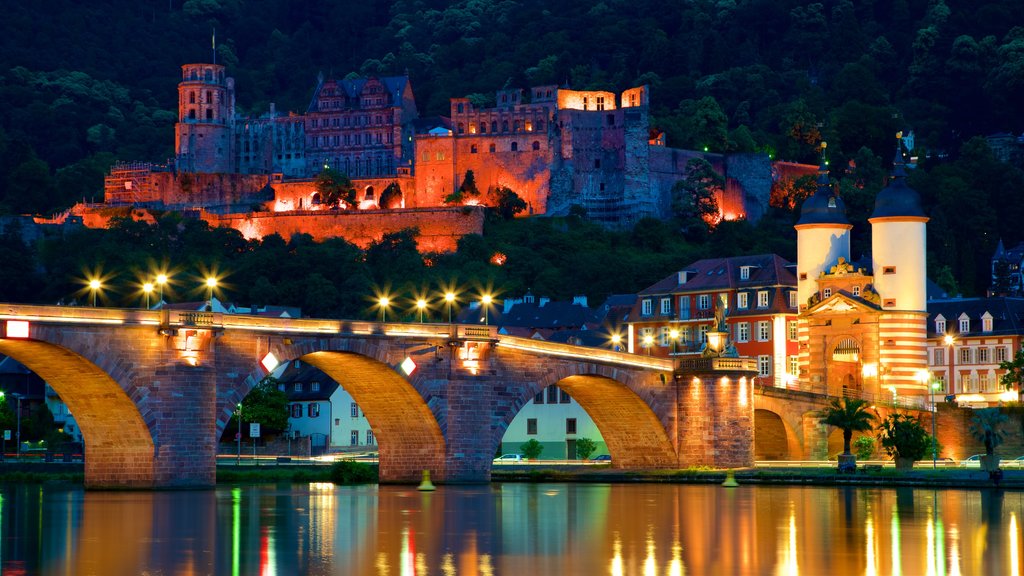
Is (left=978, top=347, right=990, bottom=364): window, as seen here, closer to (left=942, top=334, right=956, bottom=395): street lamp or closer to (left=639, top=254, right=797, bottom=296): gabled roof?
(left=942, top=334, right=956, bottom=395): street lamp

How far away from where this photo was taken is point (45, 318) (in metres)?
67.6

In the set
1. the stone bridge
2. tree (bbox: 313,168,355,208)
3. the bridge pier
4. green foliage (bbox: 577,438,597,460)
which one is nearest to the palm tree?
the bridge pier

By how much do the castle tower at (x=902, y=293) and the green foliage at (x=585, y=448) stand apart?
1743cm

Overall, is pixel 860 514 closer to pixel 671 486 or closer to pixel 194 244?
pixel 671 486

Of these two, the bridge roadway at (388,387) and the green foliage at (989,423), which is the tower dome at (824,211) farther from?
the green foliage at (989,423)

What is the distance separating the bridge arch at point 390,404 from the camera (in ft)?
253

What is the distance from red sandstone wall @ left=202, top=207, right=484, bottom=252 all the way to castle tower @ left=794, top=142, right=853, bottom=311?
77398 mm

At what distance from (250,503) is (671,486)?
20627 millimetres

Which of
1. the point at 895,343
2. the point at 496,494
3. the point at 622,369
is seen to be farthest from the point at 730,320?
the point at 496,494

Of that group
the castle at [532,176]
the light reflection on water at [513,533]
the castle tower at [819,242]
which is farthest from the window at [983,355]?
the castle at [532,176]

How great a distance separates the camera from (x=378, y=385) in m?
79.9

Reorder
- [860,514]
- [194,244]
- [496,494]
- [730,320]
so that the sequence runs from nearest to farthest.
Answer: [860,514], [496,494], [730,320], [194,244]

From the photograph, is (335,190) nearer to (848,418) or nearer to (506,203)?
(506,203)

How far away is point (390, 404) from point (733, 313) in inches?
1232
